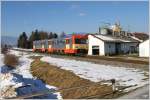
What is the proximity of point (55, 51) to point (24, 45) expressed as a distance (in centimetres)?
7525

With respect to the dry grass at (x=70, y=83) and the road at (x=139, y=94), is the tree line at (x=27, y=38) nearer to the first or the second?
the dry grass at (x=70, y=83)

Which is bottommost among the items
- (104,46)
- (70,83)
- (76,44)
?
(70,83)

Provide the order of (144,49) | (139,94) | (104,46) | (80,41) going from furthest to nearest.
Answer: (104,46)
(80,41)
(144,49)
(139,94)

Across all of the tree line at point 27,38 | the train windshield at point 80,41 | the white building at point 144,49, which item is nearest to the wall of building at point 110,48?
the train windshield at point 80,41

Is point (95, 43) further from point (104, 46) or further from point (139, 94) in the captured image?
point (139, 94)

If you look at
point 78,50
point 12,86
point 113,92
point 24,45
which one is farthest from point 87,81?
point 24,45

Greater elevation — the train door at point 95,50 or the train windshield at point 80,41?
the train windshield at point 80,41

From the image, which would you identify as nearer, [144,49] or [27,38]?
[144,49]

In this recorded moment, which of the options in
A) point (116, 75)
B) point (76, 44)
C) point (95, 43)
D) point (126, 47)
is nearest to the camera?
point (116, 75)

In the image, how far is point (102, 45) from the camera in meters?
50.4

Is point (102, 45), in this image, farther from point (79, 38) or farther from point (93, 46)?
point (79, 38)

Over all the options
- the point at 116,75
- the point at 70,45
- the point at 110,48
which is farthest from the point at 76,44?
the point at 116,75

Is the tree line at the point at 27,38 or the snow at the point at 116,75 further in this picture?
the tree line at the point at 27,38

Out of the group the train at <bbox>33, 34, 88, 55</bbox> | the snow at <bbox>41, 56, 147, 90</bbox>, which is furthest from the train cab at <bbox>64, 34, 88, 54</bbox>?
the snow at <bbox>41, 56, 147, 90</bbox>
